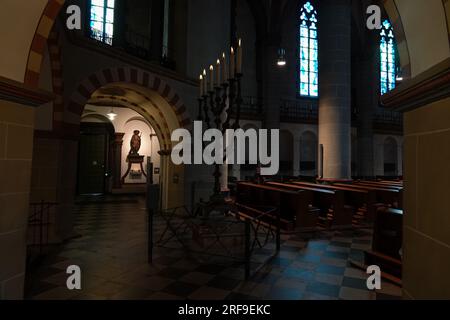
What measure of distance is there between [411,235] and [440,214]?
0.38 m

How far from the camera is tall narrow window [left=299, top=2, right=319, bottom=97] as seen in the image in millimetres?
19578

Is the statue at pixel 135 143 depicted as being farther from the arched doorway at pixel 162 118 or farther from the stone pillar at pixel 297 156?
the stone pillar at pixel 297 156

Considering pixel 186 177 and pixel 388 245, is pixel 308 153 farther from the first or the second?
pixel 388 245

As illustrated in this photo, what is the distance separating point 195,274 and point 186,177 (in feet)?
15.5

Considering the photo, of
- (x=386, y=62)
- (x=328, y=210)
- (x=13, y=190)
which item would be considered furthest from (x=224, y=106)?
(x=386, y=62)

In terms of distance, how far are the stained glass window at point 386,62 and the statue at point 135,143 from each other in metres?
17.9

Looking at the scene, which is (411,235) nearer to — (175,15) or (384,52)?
(175,15)

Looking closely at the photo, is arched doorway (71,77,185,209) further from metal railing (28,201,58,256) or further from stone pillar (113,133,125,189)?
stone pillar (113,133,125,189)

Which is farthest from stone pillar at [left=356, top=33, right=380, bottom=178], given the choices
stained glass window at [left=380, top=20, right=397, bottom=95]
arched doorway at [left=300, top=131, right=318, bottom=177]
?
stained glass window at [left=380, top=20, right=397, bottom=95]

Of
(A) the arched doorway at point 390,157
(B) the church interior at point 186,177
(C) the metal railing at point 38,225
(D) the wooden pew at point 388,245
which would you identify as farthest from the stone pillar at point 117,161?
(A) the arched doorway at point 390,157

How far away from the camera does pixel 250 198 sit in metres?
8.74

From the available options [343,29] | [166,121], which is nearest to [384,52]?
[343,29]

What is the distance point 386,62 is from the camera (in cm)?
2133

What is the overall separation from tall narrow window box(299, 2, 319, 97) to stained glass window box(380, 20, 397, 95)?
219 inches
